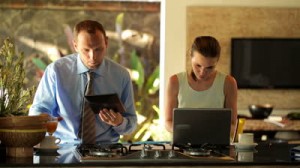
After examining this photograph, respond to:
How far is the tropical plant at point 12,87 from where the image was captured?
11.1 feet

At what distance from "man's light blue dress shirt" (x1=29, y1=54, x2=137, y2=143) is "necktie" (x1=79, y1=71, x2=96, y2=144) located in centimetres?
4

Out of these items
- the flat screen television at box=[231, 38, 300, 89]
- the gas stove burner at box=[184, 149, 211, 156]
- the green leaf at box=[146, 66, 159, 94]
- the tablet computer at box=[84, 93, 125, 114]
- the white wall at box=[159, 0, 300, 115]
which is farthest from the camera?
the green leaf at box=[146, 66, 159, 94]

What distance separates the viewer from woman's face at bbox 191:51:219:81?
4102 mm

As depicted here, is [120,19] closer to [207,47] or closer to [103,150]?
[207,47]

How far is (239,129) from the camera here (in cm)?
418

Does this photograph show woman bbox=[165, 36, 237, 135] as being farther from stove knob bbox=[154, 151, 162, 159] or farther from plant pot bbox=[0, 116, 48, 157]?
plant pot bbox=[0, 116, 48, 157]

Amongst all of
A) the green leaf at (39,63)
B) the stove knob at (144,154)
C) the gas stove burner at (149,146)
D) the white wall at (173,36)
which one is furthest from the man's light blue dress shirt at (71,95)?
the green leaf at (39,63)

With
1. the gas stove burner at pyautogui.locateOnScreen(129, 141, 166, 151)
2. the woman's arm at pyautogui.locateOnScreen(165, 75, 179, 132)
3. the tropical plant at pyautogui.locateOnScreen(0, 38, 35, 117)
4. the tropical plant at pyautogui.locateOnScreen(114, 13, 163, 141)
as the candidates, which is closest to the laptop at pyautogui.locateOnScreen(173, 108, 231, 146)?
the gas stove burner at pyautogui.locateOnScreen(129, 141, 166, 151)

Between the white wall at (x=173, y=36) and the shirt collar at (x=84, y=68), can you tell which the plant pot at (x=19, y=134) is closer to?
the shirt collar at (x=84, y=68)

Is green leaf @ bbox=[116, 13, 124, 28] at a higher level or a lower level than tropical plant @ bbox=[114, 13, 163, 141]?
higher

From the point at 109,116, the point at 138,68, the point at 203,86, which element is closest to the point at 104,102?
the point at 109,116

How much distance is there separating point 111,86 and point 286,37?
190 inches

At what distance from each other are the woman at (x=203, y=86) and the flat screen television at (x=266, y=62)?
4146mm

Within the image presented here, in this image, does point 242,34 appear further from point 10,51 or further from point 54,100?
point 10,51
